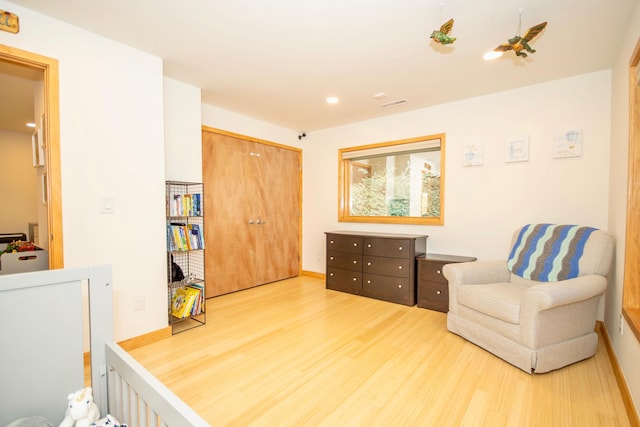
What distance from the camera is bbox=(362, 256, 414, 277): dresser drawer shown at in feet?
11.1

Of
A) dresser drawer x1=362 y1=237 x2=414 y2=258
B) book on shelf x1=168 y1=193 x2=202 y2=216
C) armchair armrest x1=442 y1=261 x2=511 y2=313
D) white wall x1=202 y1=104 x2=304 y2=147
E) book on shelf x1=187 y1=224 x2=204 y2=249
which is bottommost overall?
armchair armrest x1=442 y1=261 x2=511 y2=313

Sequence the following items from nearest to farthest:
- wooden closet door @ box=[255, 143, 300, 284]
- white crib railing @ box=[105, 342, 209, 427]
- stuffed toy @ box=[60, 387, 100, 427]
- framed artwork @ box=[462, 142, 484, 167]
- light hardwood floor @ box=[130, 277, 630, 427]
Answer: white crib railing @ box=[105, 342, 209, 427] → stuffed toy @ box=[60, 387, 100, 427] → light hardwood floor @ box=[130, 277, 630, 427] → framed artwork @ box=[462, 142, 484, 167] → wooden closet door @ box=[255, 143, 300, 284]

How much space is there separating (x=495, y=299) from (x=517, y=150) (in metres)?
1.73

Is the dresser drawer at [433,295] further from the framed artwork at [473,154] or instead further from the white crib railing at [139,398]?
the white crib railing at [139,398]

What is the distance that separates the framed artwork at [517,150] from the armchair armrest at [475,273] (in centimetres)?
113

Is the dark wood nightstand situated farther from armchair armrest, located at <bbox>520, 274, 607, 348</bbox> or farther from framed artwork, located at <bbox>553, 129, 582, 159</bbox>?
framed artwork, located at <bbox>553, 129, 582, 159</bbox>

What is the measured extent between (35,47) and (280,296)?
3148 millimetres

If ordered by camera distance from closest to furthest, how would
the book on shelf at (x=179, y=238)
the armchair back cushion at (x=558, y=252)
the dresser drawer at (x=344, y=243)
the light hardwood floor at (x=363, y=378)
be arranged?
the light hardwood floor at (x=363, y=378), the armchair back cushion at (x=558, y=252), the book on shelf at (x=179, y=238), the dresser drawer at (x=344, y=243)

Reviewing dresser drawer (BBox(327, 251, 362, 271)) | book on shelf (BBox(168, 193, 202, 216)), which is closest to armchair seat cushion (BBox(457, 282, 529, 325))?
dresser drawer (BBox(327, 251, 362, 271))

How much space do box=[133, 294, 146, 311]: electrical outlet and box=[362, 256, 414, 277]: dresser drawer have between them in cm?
242

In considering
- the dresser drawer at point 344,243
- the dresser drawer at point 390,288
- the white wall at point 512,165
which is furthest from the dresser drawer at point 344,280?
the white wall at point 512,165

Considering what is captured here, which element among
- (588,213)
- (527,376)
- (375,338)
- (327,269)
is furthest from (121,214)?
(588,213)

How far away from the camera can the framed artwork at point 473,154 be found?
10.7ft

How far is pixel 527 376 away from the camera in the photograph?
194cm
